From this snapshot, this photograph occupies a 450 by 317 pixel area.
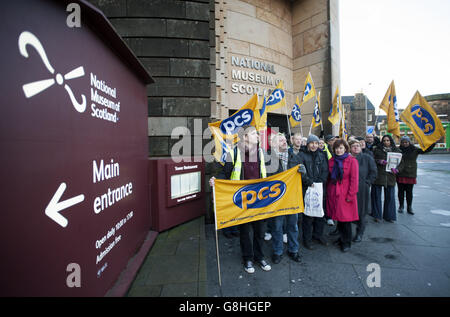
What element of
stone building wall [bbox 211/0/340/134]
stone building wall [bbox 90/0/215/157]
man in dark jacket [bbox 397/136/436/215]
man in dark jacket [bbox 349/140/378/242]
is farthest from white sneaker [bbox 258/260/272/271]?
stone building wall [bbox 211/0/340/134]

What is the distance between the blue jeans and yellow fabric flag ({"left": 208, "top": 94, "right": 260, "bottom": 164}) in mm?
1453

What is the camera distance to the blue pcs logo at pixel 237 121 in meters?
3.87

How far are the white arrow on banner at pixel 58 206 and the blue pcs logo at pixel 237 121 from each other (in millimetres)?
2701

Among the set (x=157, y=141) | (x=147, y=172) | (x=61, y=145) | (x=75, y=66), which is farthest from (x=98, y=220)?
(x=157, y=141)

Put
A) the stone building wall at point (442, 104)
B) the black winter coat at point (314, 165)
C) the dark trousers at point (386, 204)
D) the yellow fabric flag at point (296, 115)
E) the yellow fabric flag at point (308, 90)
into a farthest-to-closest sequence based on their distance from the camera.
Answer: the stone building wall at point (442, 104) < the yellow fabric flag at point (308, 90) < the yellow fabric flag at point (296, 115) < the dark trousers at point (386, 204) < the black winter coat at point (314, 165)

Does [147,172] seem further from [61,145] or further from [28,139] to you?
[28,139]

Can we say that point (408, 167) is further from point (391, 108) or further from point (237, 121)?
point (237, 121)

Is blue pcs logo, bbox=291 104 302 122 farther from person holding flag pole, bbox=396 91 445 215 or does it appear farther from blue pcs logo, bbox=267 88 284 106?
person holding flag pole, bbox=396 91 445 215

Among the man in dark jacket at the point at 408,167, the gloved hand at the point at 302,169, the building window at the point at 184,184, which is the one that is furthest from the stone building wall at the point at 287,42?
the gloved hand at the point at 302,169

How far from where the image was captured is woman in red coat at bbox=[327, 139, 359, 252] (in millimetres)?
3648

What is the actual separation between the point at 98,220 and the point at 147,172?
81.8 inches

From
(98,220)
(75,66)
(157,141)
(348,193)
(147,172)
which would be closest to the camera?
(75,66)

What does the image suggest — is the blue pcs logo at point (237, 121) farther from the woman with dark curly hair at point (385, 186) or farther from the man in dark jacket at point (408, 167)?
the man in dark jacket at point (408, 167)
